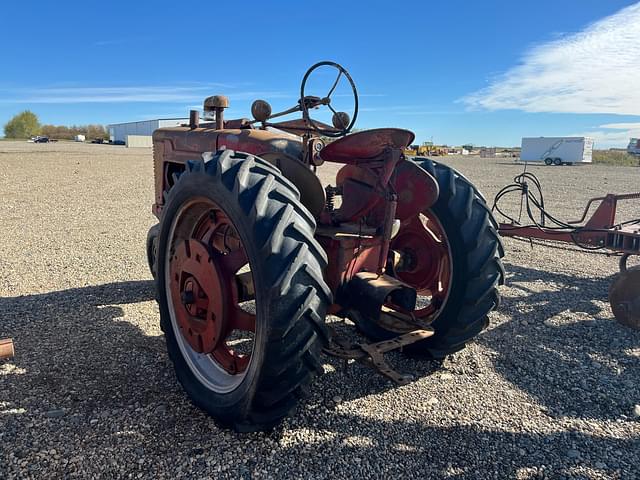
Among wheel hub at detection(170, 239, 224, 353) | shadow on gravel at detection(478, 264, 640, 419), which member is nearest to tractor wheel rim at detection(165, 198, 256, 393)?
wheel hub at detection(170, 239, 224, 353)

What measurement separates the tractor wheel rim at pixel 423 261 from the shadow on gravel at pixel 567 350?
0.74m

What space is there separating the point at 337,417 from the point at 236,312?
2.95 ft

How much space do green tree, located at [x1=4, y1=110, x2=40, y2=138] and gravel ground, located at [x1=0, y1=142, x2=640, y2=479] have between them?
338 feet

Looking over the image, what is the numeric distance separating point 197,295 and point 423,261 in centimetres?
185

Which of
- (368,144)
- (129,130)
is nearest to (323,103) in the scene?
(368,144)

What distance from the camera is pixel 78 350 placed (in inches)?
150

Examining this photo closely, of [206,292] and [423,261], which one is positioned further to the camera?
[423,261]

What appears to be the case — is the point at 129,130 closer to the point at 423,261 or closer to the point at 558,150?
the point at 558,150

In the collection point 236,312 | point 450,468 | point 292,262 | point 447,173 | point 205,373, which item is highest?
point 447,173

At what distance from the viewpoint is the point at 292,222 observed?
240 centimetres

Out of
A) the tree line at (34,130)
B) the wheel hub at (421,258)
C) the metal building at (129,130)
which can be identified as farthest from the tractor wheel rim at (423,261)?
the tree line at (34,130)

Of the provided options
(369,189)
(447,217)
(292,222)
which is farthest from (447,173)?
(292,222)

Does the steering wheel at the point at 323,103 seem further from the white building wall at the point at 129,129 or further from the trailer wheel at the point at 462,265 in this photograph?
the white building wall at the point at 129,129

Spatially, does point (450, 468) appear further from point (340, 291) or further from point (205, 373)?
point (205, 373)
